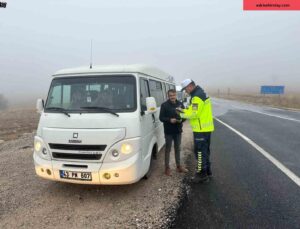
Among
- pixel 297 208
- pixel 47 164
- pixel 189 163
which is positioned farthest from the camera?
pixel 189 163

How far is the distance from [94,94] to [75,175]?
60.0 inches

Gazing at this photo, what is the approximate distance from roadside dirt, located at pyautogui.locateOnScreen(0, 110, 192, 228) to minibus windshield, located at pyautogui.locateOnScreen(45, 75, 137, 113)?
156cm

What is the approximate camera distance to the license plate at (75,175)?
15.1ft

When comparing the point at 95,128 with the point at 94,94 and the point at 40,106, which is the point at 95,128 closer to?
the point at 94,94

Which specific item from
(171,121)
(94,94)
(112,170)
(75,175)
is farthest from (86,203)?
(171,121)

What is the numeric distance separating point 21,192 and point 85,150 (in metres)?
1.82

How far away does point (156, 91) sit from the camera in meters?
7.07

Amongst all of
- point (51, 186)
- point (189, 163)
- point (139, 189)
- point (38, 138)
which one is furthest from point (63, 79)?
point (189, 163)

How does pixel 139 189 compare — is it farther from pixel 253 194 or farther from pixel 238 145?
pixel 238 145

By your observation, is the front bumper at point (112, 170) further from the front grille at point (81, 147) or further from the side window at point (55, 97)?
the side window at point (55, 97)

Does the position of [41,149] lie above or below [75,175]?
above

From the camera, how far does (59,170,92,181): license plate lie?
15.1ft

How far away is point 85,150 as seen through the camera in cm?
463

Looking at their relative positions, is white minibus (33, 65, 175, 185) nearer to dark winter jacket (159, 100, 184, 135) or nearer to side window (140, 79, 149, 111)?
side window (140, 79, 149, 111)
